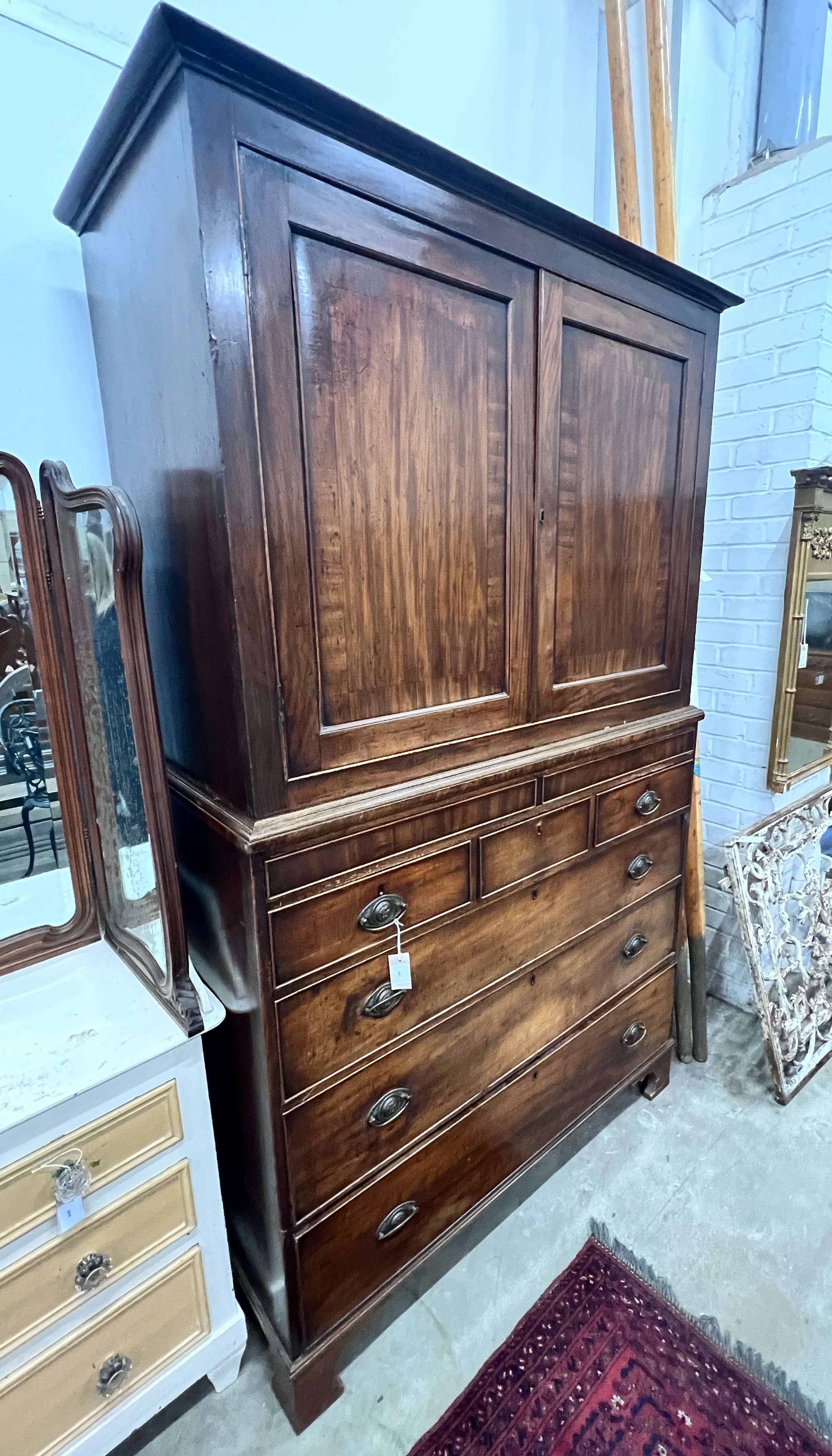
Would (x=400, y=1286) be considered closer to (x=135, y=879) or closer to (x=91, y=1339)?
(x=91, y=1339)

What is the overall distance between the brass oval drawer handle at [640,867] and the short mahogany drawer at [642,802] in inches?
3.3

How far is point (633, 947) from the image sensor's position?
1601mm

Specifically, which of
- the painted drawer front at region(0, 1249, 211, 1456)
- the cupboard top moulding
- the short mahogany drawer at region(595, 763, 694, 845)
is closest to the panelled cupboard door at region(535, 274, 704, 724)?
the cupboard top moulding

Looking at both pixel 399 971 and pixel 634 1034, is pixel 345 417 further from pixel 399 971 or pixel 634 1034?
pixel 634 1034

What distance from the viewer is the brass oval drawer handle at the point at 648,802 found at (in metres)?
1.49

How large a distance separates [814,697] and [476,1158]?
5.12 ft

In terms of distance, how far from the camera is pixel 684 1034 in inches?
78.6

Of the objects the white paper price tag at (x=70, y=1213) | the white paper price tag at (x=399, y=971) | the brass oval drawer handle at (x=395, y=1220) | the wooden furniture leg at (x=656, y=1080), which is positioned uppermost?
the white paper price tag at (x=399, y=971)

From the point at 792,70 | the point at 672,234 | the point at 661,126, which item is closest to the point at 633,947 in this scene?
the point at 672,234

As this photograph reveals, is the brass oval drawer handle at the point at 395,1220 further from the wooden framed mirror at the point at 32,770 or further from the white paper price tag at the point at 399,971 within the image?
the wooden framed mirror at the point at 32,770

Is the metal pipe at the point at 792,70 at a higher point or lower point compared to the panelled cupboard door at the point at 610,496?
higher

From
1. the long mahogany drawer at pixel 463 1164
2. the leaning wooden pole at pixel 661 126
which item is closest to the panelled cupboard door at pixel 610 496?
the leaning wooden pole at pixel 661 126

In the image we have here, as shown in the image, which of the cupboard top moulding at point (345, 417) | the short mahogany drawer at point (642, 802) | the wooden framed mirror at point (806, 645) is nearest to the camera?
the cupboard top moulding at point (345, 417)

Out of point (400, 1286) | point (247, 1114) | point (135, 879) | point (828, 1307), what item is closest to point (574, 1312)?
point (400, 1286)
